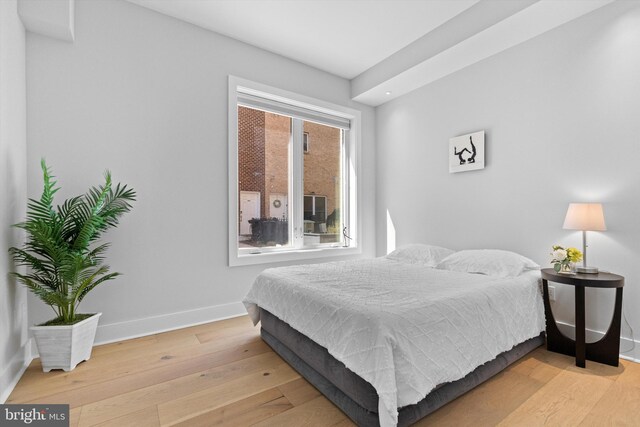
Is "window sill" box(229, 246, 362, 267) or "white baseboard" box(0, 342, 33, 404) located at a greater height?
"window sill" box(229, 246, 362, 267)

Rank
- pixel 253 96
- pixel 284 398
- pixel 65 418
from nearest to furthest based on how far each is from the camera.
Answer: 1. pixel 65 418
2. pixel 284 398
3. pixel 253 96

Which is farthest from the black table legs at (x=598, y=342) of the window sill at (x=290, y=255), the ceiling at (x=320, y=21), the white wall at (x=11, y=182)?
the white wall at (x=11, y=182)

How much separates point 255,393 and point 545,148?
10.0 ft

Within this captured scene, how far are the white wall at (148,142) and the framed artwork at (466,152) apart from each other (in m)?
2.33

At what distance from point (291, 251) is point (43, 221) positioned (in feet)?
7.52

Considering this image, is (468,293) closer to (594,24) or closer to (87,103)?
(594,24)

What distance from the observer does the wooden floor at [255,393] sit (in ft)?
5.12

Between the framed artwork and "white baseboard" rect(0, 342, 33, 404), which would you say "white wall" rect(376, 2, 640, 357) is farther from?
"white baseboard" rect(0, 342, 33, 404)

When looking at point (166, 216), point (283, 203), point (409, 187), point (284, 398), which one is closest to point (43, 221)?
point (166, 216)

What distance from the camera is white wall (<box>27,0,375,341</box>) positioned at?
242 centimetres

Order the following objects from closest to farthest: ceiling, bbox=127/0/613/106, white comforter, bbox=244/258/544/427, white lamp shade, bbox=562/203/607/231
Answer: white comforter, bbox=244/258/544/427 < white lamp shade, bbox=562/203/607/231 < ceiling, bbox=127/0/613/106

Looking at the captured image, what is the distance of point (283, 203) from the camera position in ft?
12.5

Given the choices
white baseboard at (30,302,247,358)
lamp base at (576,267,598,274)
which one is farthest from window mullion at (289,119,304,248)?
lamp base at (576,267,598,274)

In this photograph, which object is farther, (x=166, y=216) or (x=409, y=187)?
(x=409, y=187)
